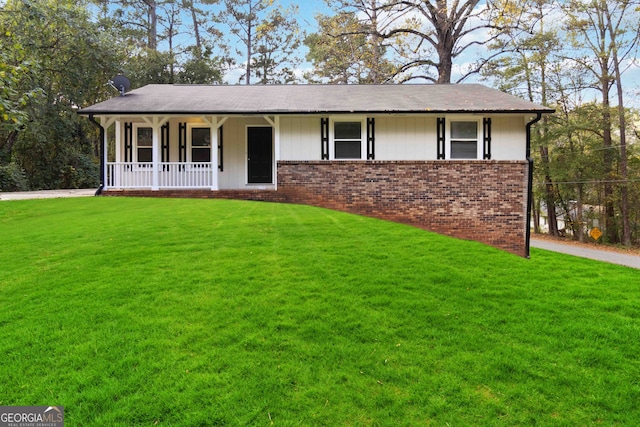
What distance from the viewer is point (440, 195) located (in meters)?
11.3

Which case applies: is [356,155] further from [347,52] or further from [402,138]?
[347,52]

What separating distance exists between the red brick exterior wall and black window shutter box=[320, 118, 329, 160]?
74 centimetres

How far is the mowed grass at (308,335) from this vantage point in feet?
8.57

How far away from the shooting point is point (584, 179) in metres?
21.0

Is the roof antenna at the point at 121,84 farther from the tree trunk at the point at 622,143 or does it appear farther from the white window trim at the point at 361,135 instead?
the tree trunk at the point at 622,143

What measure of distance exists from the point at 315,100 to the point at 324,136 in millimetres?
1713

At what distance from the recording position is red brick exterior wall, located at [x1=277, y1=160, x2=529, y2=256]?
1116cm

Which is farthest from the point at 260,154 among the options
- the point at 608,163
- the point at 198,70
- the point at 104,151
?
the point at 608,163

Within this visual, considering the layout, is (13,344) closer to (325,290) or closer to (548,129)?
(325,290)

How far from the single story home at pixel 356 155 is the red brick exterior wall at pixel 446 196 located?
29mm

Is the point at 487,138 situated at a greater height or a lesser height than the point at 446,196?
greater

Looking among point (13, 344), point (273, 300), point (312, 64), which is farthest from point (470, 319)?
point (312, 64)

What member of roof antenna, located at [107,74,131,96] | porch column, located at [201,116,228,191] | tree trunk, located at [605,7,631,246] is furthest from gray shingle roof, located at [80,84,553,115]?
tree trunk, located at [605,7,631,246]

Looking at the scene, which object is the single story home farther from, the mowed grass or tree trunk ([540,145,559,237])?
tree trunk ([540,145,559,237])
